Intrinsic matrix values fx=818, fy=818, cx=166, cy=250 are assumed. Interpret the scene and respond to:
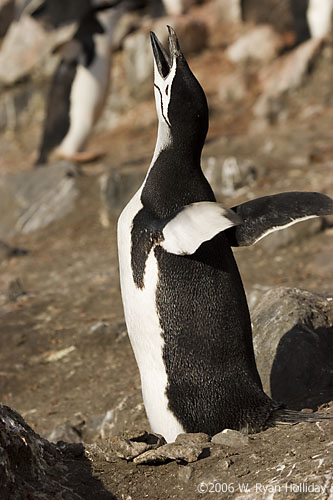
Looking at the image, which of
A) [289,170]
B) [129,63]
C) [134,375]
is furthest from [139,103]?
[134,375]

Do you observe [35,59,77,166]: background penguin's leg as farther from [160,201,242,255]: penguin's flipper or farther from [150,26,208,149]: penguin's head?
[160,201,242,255]: penguin's flipper

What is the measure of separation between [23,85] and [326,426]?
11.3 m

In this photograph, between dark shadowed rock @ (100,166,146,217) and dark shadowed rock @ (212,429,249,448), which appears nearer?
dark shadowed rock @ (212,429,249,448)

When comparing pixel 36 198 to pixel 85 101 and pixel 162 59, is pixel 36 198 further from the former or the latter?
pixel 162 59

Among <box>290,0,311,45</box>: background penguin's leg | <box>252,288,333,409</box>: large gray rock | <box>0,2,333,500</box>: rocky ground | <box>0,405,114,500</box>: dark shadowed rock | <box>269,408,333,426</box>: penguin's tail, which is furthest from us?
<box>290,0,311,45</box>: background penguin's leg

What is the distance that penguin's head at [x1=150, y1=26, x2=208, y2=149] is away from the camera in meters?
3.25

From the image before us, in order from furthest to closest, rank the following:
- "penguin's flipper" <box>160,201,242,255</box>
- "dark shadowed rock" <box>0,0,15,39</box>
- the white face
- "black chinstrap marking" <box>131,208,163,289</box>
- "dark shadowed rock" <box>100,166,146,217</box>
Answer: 1. "dark shadowed rock" <box>0,0,15,39</box>
2. "dark shadowed rock" <box>100,166,146,217</box>
3. the white face
4. "black chinstrap marking" <box>131,208,163,289</box>
5. "penguin's flipper" <box>160,201,242,255</box>

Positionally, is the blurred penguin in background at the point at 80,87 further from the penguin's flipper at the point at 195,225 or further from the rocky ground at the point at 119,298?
the penguin's flipper at the point at 195,225

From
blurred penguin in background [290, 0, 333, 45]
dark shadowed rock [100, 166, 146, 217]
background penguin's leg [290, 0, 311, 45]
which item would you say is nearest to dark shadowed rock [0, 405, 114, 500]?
dark shadowed rock [100, 166, 146, 217]

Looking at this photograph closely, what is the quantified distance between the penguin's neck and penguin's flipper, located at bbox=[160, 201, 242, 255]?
0.73ft

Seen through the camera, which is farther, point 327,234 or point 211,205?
point 327,234

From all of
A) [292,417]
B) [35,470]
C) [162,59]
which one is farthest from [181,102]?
[35,470]

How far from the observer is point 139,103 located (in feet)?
40.5

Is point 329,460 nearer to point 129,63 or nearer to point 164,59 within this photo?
point 164,59
